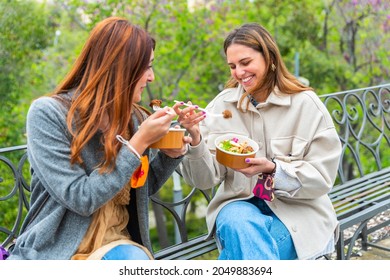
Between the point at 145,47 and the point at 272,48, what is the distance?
28.9 inches

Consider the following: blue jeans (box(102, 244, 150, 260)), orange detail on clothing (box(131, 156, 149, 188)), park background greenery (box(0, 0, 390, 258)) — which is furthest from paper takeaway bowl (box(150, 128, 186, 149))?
park background greenery (box(0, 0, 390, 258))

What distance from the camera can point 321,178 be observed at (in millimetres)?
2250

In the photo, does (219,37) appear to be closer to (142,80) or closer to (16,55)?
(16,55)

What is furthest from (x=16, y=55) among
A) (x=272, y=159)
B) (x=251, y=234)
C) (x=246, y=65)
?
(x=251, y=234)

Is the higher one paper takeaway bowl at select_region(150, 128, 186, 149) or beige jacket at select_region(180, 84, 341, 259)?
paper takeaway bowl at select_region(150, 128, 186, 149)

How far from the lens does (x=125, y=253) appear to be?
1896 millimetres

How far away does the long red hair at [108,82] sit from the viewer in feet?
6.02

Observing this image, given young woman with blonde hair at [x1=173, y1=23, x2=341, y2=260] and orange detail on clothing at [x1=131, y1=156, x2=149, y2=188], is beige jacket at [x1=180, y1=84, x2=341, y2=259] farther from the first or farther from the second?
orange detail on clothing at [x1=131, y1=156, x2=149, y2=188]

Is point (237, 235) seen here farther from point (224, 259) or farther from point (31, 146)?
point (31, 146)

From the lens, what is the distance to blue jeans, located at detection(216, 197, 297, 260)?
204cm

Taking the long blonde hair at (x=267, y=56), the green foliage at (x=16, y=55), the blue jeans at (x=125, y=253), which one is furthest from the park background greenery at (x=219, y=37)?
the blue jeans at (x=125, y=253)

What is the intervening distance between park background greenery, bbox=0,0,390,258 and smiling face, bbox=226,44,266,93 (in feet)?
21.1

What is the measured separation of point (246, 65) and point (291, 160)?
51cm
